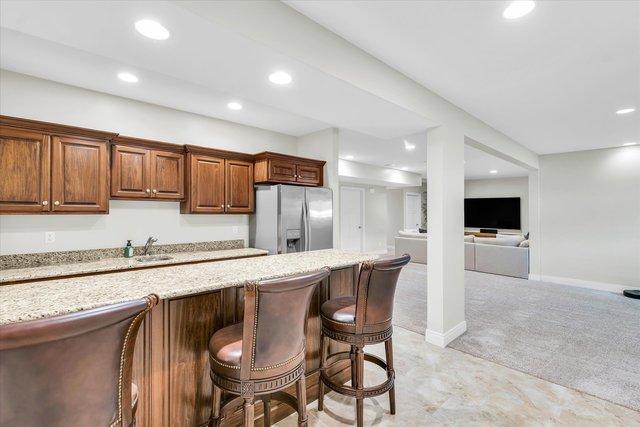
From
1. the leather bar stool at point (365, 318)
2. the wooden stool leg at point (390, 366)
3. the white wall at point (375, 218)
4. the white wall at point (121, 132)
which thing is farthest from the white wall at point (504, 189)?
the leather bar stool at point (365, 318)

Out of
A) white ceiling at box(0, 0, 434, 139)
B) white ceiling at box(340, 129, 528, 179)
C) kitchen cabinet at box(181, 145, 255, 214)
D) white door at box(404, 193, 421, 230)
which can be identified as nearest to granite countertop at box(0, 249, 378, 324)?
white ceiling at box(0, 0, 434, 139)

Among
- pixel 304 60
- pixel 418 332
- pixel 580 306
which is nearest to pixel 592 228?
pixel 580 306

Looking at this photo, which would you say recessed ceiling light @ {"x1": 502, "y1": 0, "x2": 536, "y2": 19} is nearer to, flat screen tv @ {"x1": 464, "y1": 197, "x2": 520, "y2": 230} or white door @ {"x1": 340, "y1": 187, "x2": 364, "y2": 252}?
white door @ {"x1": 340, "y1": 187, "x2": 364, "y2": 252}

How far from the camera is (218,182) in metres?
3.91

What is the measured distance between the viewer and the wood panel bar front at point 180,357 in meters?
1.48

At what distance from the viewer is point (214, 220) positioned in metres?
4.13

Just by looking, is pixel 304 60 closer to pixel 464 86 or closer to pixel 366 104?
pixel 366 104

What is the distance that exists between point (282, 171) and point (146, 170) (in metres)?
1.60

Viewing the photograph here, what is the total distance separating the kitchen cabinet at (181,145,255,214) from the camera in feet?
12.2

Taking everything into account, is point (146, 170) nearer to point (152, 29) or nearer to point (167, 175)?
point (167, 175)

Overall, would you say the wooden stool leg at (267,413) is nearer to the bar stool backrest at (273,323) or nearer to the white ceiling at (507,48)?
the bar stool backrest at (273,323)

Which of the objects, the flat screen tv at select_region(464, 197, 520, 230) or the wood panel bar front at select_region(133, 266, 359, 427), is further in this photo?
the flat screen tv at select_region(464, 197, 520, 230)

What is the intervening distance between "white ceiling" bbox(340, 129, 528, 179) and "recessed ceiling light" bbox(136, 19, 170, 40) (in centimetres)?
318

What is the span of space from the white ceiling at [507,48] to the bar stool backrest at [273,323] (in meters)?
1.62
